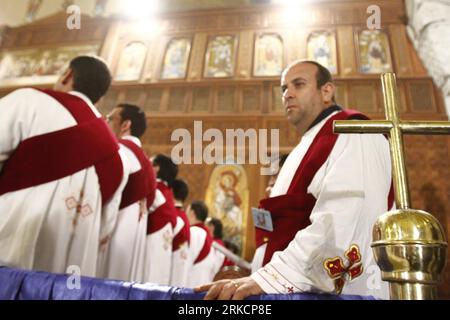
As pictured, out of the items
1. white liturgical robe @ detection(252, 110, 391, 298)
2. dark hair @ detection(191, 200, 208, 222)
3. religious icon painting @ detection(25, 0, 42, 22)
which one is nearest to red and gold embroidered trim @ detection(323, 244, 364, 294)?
white liturgical robe @ detection(252, 110, 391, 298)

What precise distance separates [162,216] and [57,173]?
135 centimetres

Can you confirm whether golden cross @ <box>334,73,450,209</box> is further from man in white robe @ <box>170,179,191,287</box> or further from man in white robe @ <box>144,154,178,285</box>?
man in white robe @ <box>170,179,191,287</box>

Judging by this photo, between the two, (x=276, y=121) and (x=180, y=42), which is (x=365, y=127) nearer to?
(x=276, y=121)

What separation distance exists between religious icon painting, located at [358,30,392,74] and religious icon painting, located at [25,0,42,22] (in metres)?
9.91

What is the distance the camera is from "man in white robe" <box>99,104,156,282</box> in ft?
7.91

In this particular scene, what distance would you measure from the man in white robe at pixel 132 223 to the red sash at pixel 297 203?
121cm

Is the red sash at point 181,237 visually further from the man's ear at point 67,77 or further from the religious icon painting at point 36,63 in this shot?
the religious icon painting at point 36,63

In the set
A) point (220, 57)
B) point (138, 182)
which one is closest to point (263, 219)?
point (138, 182)

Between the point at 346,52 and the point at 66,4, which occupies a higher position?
the point at 66,4

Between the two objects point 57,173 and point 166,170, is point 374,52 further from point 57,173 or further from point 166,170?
point 57,173

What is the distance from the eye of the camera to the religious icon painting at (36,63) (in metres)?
9.86

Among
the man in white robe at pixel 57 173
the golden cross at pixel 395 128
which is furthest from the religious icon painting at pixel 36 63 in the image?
the golden cross at pixel 395 128

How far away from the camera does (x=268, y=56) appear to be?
880 cm

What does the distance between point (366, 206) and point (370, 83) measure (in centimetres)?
769
